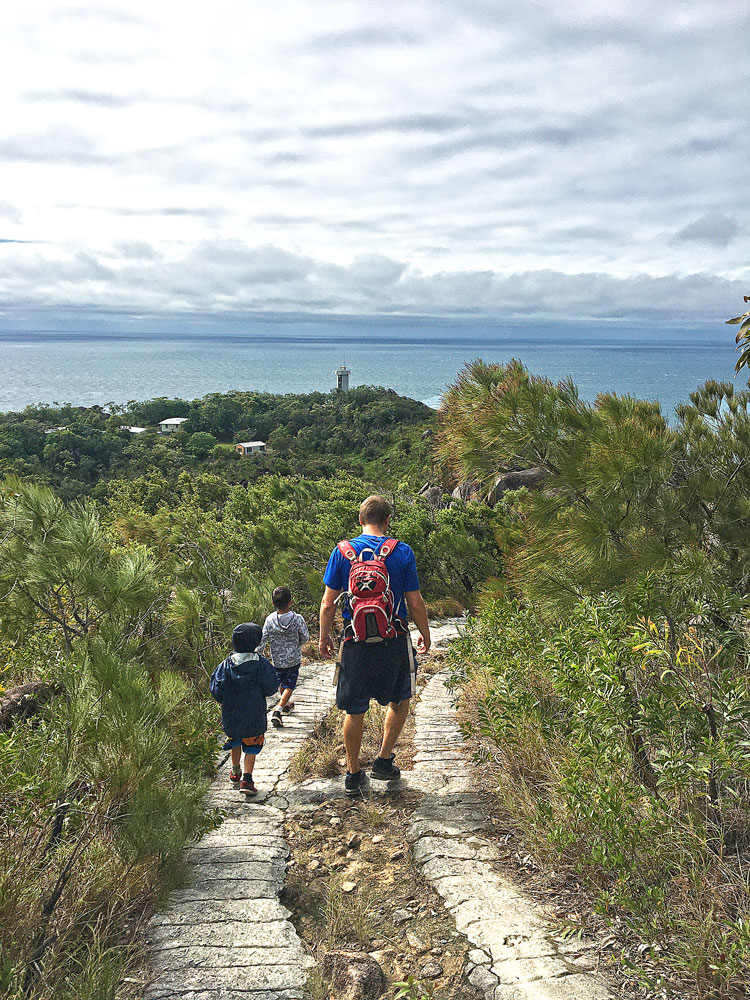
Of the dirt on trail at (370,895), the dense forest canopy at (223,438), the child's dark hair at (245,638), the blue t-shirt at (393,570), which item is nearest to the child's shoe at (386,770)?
the dirt on trail at (370,895)

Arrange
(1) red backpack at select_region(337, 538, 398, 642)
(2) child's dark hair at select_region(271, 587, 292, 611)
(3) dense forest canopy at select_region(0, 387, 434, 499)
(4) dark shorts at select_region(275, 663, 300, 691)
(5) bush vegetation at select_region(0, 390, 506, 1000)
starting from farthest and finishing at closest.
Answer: (3) dense forest canopy at select_region(0, 387, 434, 499)
(4) dark shorts at select_region(275, 663, 300, 691)
(2) child's dark hair at select_region(271, 587, 292, 611)
(1) red backpack at select_region(337, 538, 398, 642)
(5) bush vegetation at select_region(0, 390, 506, 1000)

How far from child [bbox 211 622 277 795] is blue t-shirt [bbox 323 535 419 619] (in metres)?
0.69

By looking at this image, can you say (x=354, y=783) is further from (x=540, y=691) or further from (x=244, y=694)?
(x=540, y=691)

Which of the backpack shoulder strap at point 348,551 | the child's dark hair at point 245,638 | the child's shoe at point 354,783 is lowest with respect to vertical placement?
the child's shoe at point 354,783

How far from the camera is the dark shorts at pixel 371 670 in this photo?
3.73 m

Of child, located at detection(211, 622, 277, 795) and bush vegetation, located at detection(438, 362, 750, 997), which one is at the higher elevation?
bush vegetation, located at detection(438, 362, 750, 997)

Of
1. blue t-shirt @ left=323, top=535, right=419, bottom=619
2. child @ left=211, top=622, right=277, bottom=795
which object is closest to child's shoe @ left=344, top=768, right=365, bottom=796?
child @ left=211, top=622, right=277, bottom=795

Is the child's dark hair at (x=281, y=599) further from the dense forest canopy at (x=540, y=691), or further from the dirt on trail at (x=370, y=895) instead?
the dirt on trail at (x=370, y=895)

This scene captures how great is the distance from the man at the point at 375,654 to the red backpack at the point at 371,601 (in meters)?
0.07

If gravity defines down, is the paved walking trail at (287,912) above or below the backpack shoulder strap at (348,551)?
below

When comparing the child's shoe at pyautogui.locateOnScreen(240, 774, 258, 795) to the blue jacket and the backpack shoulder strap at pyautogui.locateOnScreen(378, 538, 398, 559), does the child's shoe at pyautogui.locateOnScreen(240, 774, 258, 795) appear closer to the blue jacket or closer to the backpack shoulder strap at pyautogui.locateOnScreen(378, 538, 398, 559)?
the blue jacket

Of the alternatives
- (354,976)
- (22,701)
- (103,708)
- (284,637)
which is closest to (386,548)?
(103,708)

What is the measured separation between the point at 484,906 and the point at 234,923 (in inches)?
37.7

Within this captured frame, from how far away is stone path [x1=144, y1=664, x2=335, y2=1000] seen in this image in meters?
2.33
